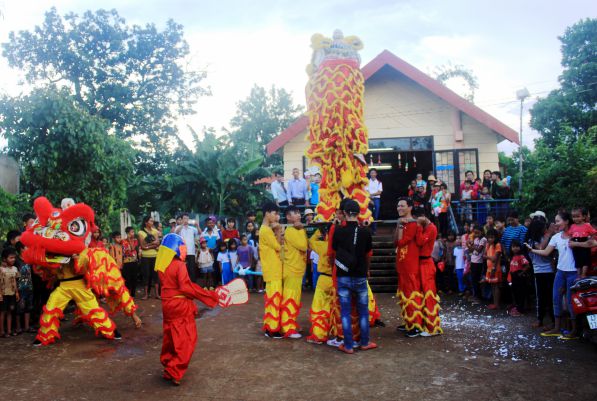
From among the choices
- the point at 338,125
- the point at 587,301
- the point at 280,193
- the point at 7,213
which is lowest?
the point at 587,301

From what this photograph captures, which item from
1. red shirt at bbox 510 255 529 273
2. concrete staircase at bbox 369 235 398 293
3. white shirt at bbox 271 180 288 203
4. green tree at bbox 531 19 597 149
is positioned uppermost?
green tree at bbox 531 19 597 149

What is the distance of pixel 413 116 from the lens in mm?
14375

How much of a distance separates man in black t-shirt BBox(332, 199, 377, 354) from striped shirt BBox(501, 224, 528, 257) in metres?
3.22

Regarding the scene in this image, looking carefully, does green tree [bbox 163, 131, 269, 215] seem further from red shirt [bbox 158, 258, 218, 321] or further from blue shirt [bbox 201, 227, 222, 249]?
red shirt [bbox 158, 258, 218, 321]

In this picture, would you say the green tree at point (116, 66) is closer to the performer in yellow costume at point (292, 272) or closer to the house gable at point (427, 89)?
the house gable at point (427, 89)

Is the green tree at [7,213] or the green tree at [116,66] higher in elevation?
the green tree at [116,66]

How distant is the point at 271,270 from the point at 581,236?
11.7ft

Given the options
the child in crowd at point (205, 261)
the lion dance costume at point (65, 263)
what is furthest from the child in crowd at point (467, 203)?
the lion dance costume at point (65, 263)

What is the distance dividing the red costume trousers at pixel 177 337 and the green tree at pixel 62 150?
5795 millimetres

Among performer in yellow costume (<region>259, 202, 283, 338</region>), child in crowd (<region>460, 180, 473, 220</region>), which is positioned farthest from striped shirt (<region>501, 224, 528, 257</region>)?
child in crowd (<region>460, 180, 473, 220</region>)

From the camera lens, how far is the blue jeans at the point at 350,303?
5.62 meters

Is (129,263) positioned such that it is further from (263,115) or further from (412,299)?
(263,115)

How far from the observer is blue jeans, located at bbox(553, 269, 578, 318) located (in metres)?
5.69

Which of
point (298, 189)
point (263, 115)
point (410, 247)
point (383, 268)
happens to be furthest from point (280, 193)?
point (263, 115)
